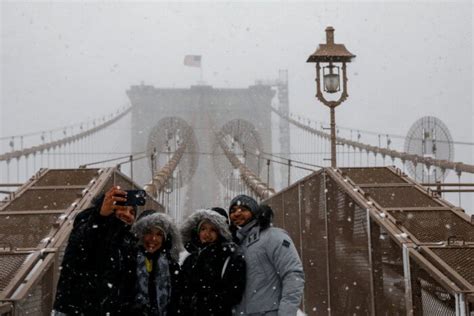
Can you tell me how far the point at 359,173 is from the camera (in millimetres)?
5555

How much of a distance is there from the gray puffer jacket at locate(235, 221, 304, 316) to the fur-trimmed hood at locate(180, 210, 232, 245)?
16 centimetres

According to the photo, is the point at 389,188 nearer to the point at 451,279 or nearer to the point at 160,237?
the point at 451,279

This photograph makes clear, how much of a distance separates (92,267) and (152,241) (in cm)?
33

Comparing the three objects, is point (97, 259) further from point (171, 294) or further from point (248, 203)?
point (248, 203)

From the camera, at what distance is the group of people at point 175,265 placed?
2.75 meters

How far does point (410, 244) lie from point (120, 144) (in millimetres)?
49575

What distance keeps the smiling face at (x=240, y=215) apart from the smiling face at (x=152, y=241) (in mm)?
388

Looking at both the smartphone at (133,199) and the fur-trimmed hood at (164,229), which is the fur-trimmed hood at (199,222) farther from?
the smartphone at (133,199)

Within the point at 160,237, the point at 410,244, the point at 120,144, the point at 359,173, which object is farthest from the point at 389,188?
the point at 120,144

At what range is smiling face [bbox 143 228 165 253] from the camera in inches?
118

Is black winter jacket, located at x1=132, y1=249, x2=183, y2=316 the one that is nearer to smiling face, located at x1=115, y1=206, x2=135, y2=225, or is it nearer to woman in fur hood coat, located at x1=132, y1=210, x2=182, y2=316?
woman in fur hood coat, located at x1=132, y1=210, x2=182, y2=316

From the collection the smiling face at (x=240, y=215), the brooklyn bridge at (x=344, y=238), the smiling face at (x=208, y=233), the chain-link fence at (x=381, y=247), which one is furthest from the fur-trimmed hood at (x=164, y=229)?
the chain-link fence at (x=381, y=247)

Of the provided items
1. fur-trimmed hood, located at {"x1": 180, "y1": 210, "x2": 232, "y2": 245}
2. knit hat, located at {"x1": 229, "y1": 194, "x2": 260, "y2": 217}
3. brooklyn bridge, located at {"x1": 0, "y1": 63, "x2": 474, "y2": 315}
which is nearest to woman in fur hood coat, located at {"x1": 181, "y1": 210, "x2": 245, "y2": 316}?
fur-trimmed hood, located at {"x1": 180, "y1": 210, "x2": 232, "y2": 245}

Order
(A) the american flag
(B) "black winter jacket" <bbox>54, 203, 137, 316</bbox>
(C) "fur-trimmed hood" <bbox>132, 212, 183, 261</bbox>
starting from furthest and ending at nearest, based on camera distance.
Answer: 1. (A) the american flag
2. (C) "fur-trimmed hood" <bbox>132, 212, 183, 261</bbox>
3. (B) "black winter jacket" <bbox>54, 203, 137, 316</bbox>
